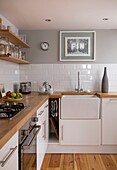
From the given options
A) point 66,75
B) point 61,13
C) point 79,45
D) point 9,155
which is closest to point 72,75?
point 66,75

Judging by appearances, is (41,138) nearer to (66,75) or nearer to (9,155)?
(9,155)

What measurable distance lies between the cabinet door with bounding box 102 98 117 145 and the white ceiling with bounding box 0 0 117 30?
1300mm

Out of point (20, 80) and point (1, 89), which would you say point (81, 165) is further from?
point (20, 80)

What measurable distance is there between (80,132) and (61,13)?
1.81m

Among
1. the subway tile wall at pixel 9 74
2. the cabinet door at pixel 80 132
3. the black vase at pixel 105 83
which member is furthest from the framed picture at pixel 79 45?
the cabinet door at pixel 80 132

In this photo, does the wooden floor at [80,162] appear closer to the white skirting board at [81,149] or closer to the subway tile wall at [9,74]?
the white skirting board at [81,149]

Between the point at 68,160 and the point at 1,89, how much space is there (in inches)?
55.3

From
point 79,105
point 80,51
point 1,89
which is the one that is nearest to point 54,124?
point 79,105

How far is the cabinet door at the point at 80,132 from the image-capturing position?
3422 mm

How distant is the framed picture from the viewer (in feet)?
13.5

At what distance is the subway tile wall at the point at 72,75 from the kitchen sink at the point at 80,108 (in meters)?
0.79

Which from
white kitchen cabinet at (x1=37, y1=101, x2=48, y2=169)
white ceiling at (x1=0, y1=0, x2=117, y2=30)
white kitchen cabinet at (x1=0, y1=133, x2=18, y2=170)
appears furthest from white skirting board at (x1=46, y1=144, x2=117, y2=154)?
white kitchen cabinet at (x1=0, y1=133, x2=18, y2=170)

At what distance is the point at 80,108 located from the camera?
11.2ft

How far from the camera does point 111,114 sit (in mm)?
3408
